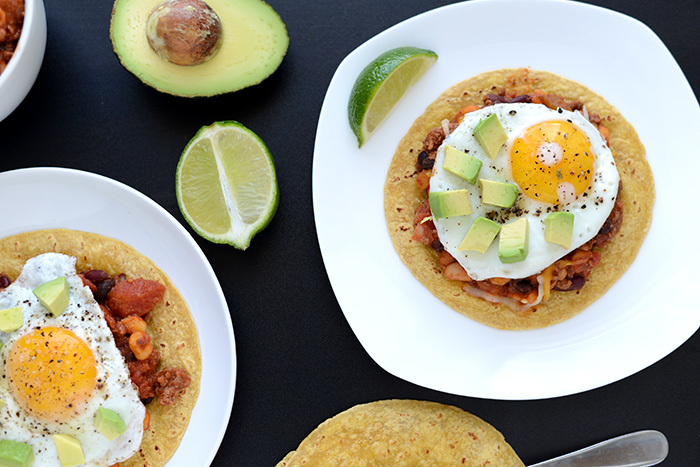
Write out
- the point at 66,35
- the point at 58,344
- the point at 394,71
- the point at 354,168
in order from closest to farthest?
the point at 58,344 → the point at 394,71 → the point at 354,168 → the point at 66,35

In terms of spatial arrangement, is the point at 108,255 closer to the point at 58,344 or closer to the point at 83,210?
the point at 83,210

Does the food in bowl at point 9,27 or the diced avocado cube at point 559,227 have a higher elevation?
the diced avocado cube at point 559,227

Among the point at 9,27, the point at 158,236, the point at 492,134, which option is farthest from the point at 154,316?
the point at 492,134

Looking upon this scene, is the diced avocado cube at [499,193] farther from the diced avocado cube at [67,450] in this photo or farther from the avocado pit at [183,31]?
the diced avocado cube at [67,450]

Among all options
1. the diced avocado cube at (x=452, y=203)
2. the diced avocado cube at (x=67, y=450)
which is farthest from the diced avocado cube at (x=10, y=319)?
the diced avocado cube at (x=452, y=203)

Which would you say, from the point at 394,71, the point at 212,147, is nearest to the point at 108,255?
the point at 212,147

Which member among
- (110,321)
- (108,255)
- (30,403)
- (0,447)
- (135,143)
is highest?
(135,143)
